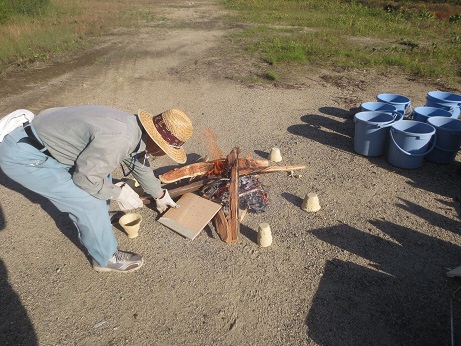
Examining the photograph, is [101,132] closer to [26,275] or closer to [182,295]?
[182,295]

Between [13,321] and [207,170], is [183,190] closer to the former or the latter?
[207,170]

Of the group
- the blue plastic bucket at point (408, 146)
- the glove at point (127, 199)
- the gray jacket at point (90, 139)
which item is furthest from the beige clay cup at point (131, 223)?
the blue plastic bucket at point (408, 146)

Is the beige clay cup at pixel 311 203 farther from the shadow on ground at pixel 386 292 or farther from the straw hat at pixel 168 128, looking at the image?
the straw hat at pixel 168 128

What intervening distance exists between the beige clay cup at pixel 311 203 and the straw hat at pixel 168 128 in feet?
5.74

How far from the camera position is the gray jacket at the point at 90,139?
2.58m

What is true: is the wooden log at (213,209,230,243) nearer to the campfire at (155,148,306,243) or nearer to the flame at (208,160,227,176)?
the campfire at (155,148,306,243)

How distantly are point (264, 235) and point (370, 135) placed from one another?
251 centimetres

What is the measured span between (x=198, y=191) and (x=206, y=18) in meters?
14.2

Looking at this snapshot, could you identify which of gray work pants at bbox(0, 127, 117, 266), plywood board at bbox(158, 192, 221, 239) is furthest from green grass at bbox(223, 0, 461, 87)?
gray work pants at bbox(0, 127, 117, 266)

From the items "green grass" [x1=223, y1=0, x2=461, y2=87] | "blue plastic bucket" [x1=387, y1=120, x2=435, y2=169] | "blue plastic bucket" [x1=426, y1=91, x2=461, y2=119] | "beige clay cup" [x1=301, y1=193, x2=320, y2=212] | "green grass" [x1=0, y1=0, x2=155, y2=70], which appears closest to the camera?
"beige clay cup" [x1=301, y1=193, x2=320, y2=212]

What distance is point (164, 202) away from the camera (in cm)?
375

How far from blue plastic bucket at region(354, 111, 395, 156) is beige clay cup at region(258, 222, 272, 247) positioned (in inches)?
94.8

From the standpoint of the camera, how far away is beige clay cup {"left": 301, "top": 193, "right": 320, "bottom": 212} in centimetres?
395

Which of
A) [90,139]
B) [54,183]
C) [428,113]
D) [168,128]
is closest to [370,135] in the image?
[428,113]
